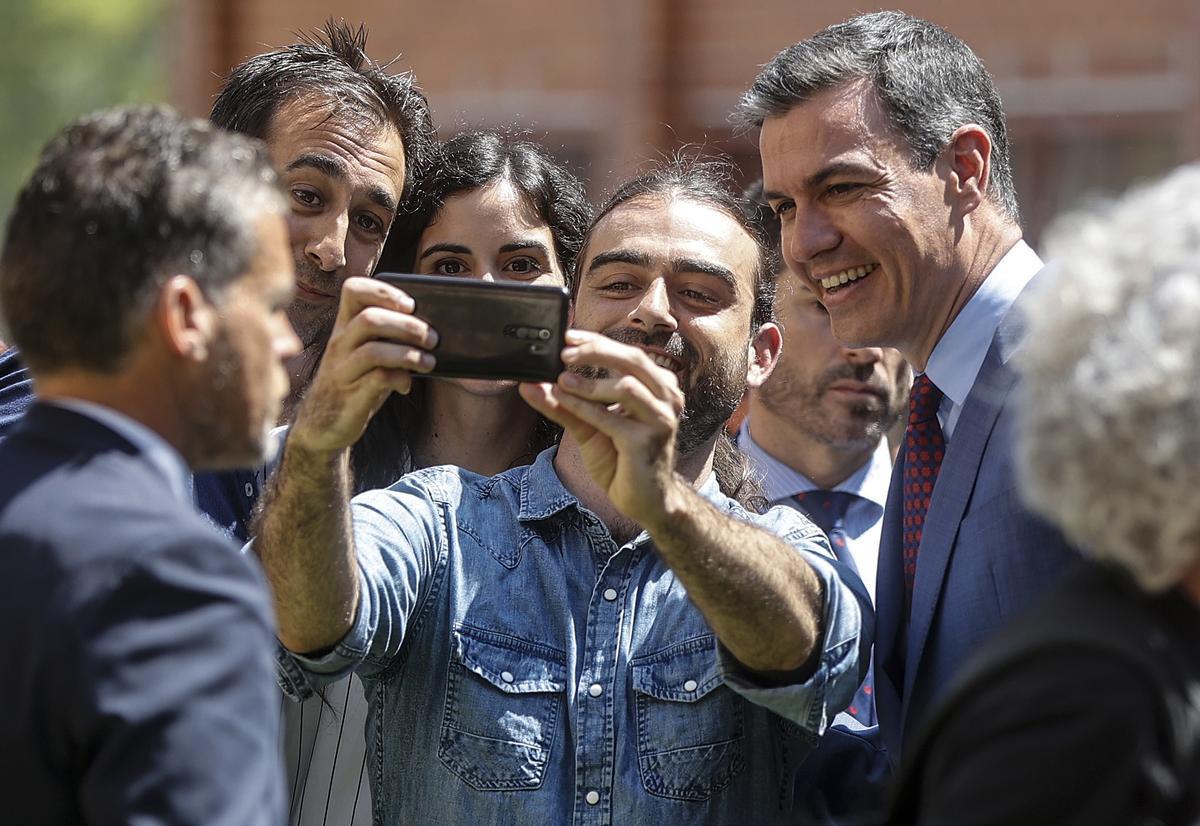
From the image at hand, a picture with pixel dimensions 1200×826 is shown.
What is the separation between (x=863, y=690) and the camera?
3.42 meters

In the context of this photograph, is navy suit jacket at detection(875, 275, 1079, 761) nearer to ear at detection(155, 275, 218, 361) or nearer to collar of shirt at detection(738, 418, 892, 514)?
collar of shirt at detection(738, 418, 892, 514)

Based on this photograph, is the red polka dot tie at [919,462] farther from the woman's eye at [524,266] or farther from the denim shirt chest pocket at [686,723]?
the woman's eye at [524,266]

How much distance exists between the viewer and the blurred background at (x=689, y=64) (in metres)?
8.77

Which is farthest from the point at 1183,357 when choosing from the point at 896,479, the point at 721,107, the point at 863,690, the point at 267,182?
the point at 721,107

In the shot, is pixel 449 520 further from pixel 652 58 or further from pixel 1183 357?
pixel 652 58

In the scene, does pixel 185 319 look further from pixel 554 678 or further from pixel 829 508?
pixel 829 508

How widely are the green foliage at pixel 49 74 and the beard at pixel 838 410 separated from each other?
2110 centimetres

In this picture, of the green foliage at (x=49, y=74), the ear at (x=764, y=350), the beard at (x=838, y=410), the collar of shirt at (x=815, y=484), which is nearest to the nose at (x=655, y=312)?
the ear at (x=764, y=350)

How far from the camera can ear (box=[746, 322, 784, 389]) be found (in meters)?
3.39

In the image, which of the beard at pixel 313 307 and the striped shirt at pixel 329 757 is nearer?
the striped shirt at pixel 329 757

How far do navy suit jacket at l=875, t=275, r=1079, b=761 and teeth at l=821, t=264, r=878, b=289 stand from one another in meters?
0.36

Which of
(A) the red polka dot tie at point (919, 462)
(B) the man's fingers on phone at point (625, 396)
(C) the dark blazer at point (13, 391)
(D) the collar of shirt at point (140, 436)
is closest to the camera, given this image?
(D) the collar of shirt at point (140, 436)

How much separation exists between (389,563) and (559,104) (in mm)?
7698

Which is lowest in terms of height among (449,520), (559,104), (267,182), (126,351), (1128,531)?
(559,104)
